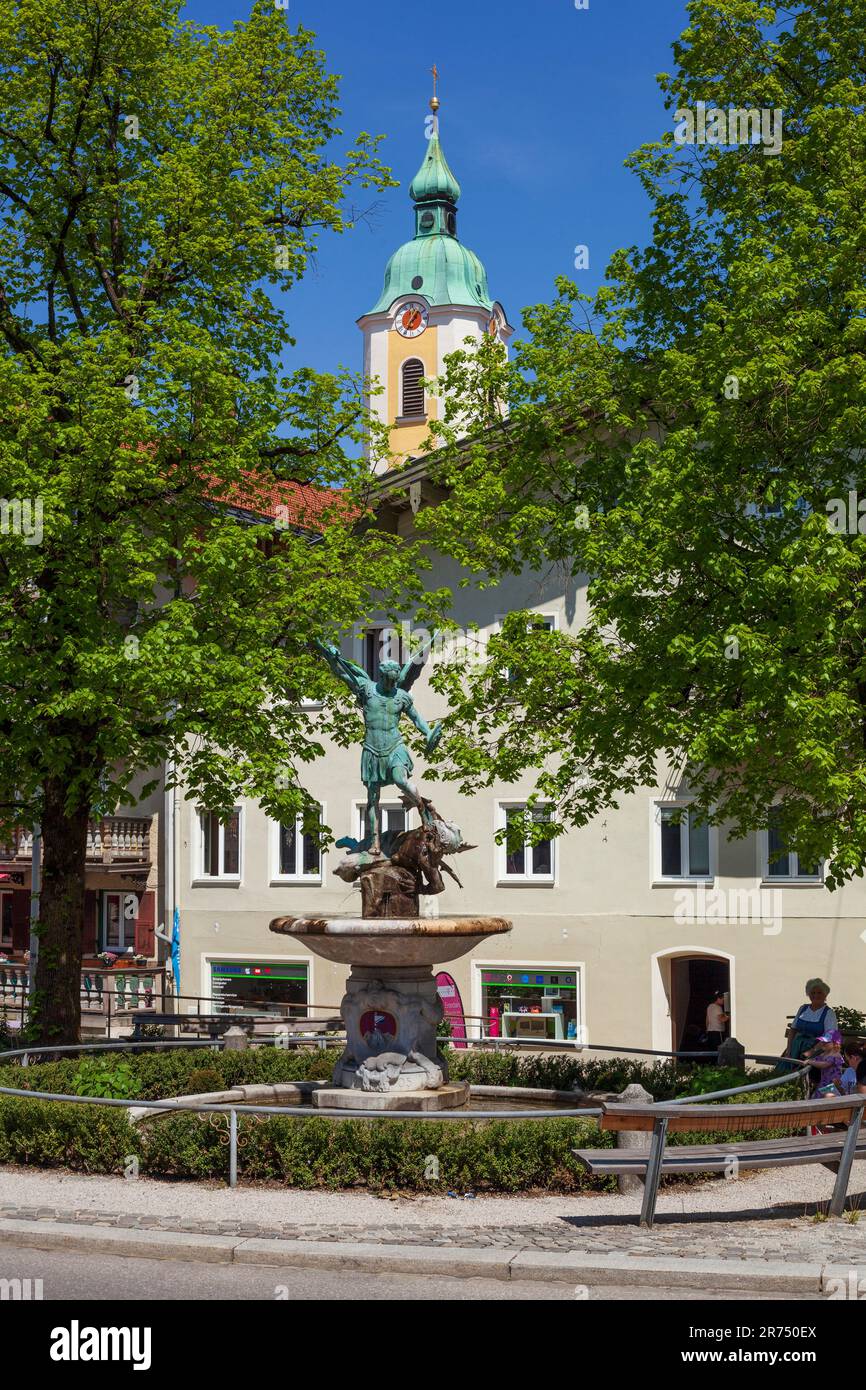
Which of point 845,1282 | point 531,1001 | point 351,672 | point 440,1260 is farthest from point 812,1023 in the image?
point 531,1001

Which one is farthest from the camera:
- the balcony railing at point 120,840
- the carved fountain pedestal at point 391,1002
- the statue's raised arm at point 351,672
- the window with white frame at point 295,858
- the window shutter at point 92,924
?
Answer: the window shutter at point 92,924

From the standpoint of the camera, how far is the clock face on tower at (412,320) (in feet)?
217

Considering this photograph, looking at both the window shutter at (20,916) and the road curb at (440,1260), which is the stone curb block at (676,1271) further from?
the window shutter at (20,916)

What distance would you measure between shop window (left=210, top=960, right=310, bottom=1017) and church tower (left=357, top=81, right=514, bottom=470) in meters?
33.5

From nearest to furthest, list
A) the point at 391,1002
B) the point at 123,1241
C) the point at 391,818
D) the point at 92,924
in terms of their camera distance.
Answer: the point at 123,1241 → the point at 391,1002 → the point at 391,818 → the point at 92,924

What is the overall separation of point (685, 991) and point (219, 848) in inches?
445

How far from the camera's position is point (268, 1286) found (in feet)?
28.9

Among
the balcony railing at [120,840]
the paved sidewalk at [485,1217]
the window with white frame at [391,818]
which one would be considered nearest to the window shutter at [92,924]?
the balcony railing at [120,840]
